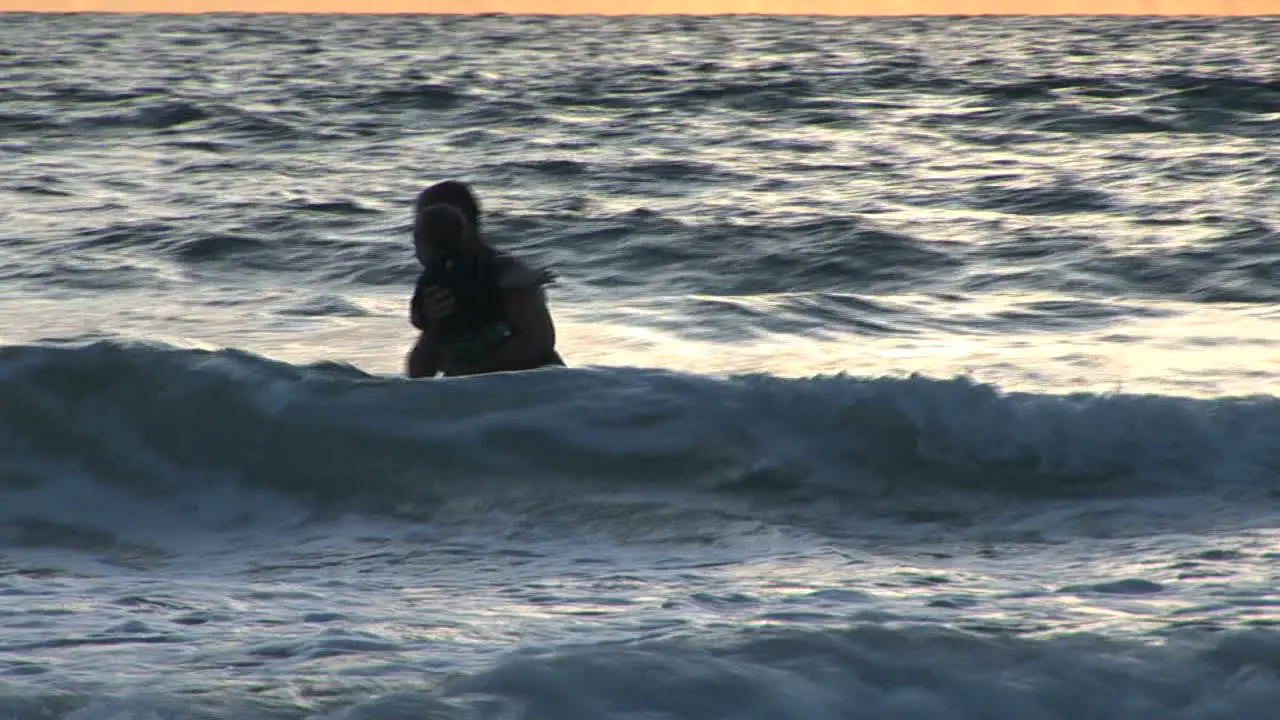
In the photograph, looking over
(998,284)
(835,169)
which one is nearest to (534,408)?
(998,284)

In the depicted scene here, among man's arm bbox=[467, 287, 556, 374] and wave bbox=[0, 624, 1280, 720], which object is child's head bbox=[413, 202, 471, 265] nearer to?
man's arm bbox=[467, 287, 556, 374]

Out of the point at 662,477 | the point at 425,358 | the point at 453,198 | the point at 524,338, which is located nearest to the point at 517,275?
the point at 524,338

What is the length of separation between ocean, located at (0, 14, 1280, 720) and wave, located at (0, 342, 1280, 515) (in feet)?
0.06

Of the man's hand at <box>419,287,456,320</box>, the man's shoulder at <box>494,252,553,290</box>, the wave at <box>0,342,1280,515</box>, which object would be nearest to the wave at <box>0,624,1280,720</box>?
the wave at <box>0,342,1280,515</box>

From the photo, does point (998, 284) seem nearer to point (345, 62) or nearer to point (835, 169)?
point (835, 169)

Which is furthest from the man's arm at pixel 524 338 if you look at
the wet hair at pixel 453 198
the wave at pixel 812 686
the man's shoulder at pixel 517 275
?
the wave at pixel 812 686

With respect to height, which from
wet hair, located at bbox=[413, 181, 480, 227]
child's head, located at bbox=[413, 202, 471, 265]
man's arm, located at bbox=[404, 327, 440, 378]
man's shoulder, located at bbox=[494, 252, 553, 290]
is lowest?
man's arm, located at bbox=[404, 327, 440, 378]

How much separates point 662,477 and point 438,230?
1421 millimetres

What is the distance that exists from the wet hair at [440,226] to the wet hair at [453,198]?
0.09m

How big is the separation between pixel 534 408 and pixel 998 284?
21.9 feet

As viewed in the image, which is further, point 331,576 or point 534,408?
point 534,408

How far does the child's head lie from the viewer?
6668mm

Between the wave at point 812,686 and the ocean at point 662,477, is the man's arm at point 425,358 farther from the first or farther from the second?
the wave at point 812,686

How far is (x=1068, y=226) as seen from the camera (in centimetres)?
1575
